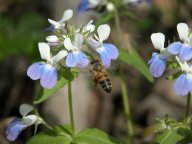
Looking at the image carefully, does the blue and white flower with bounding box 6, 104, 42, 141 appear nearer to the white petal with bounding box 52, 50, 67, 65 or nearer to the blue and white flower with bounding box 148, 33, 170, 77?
the white petal with bounding box 52, 50, 67, 65

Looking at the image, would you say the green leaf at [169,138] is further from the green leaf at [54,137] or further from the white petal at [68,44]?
the white petal at [68,44]

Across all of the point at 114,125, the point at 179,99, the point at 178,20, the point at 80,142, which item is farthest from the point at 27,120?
the point at 178,20

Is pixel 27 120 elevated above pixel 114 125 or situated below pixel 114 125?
above

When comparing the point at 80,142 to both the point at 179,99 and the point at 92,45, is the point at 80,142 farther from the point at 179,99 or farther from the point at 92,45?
the point at 179,99

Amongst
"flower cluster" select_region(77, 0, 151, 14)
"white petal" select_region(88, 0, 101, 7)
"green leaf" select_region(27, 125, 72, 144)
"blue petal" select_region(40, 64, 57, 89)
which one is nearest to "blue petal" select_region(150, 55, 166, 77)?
"blue petal" select_region(40, 64, 57, 89)

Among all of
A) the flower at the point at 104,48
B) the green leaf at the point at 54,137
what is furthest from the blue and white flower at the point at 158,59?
the green leaf at the point at 54,137
